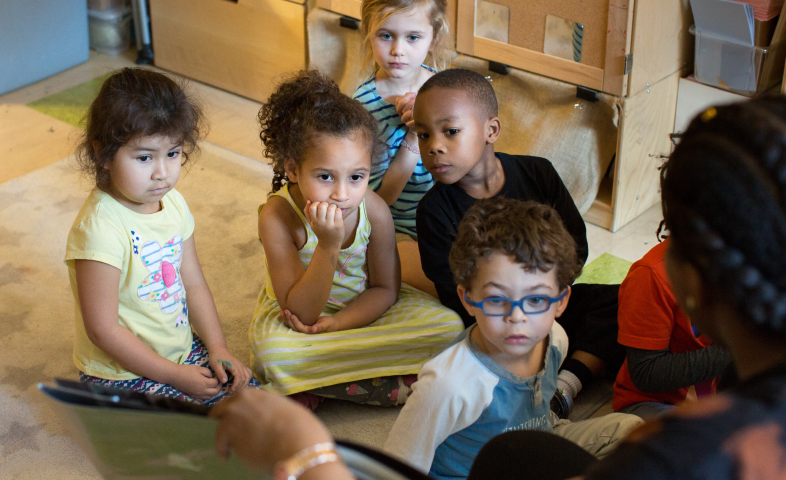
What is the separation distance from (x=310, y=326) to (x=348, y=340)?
8cm

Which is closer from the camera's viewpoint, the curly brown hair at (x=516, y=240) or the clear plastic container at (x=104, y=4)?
the curly brown hair at (x=516, y=240)

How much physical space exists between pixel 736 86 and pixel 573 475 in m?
1.40

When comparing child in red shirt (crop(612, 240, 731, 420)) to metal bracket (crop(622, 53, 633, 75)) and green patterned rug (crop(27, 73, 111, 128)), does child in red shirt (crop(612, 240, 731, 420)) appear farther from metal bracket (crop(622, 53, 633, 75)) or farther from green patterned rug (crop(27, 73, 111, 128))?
green patterned rug (crop(27, 73, 111, 128))

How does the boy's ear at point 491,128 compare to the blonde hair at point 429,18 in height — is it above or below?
below

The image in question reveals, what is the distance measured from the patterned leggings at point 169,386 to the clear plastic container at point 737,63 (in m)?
1.38

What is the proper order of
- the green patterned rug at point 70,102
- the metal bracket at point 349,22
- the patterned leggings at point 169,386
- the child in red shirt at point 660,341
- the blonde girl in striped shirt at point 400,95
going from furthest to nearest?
the green patterned rug at point 70,102, the metal bracket at point 349,22, the blonde girl in striped shirt at point 400,95, the patterned leggings at point 169,386, the child in red shirt at point 660,341

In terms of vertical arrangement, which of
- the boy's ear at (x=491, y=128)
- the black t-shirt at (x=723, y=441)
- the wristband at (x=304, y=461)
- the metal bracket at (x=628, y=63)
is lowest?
the boy's ear at (x=491, y=128)

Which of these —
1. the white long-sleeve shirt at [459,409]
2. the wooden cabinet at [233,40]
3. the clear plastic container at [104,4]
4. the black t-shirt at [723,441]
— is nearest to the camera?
the black t-shirt at [723,441]

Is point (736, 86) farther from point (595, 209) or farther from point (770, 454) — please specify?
point (770, 454)

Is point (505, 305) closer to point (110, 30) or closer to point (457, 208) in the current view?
point (457, 208)

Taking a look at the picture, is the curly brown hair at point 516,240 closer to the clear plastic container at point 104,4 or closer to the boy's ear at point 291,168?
the boy's ear at point 291,168

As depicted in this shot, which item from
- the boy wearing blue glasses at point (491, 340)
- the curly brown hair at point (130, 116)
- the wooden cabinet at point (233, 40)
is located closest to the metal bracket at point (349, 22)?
the wooden cabinet at point (233, 40)

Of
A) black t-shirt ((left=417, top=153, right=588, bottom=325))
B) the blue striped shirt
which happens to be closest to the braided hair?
black t-shirt ((left=417, top=153, right=588, bottom=325))

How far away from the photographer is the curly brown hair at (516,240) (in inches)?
41.3
